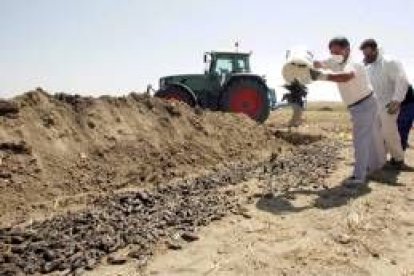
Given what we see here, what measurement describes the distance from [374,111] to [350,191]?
1075 mm

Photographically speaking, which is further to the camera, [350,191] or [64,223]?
[350,191]

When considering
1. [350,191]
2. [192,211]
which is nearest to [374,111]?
[350,191]

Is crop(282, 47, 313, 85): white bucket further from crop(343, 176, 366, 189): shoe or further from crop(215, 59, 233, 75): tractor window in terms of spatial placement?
crop(215, 59, 233, 75): tractor window

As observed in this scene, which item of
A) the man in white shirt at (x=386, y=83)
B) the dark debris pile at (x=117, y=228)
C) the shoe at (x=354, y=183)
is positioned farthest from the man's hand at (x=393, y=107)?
the dark debris pile at (x=117, y=228)

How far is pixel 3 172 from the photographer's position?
8227 mm

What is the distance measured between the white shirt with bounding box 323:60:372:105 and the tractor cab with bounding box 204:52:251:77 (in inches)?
410

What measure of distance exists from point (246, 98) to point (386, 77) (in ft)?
26.4

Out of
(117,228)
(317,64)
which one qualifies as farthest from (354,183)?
(117,228)

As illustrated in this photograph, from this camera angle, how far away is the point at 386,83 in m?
9.77

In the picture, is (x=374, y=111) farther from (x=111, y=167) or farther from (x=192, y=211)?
(x=111, y=167)

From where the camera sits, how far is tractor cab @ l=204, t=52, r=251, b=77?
736 inches

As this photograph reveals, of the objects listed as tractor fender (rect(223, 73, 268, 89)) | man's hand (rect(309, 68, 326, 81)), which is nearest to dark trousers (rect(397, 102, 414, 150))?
man's hand (rect(309, 68, 326, 81))

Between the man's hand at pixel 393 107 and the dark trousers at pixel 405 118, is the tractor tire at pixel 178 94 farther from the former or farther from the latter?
the man's hand at pixel 393 107

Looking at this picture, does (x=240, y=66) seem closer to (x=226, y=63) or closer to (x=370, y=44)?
(x=226, y=63)
